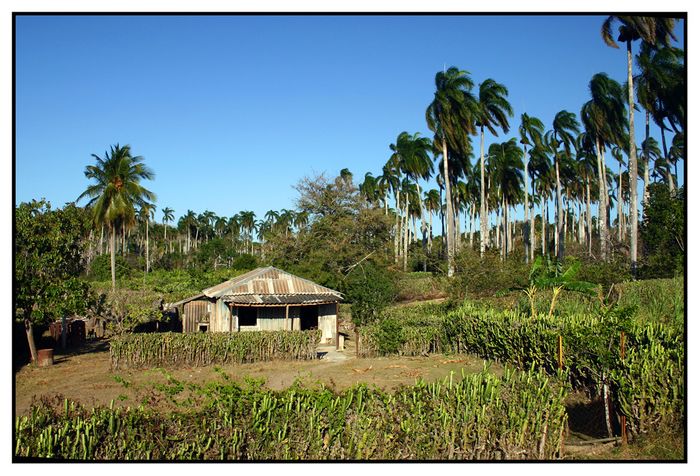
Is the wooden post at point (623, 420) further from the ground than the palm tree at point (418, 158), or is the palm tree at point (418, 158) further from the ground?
the palm tree at point (418, 158)

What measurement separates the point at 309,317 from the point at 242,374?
37.8 feet

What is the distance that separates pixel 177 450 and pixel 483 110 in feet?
140

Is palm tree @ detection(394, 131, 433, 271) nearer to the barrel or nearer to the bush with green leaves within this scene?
the bush with green leaves

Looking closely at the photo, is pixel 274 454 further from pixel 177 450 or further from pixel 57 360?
pixel 57 360

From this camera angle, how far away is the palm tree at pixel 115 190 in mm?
34812

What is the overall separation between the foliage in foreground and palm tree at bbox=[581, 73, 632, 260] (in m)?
35.7

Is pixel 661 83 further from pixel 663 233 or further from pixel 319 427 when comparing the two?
pixel 319 427

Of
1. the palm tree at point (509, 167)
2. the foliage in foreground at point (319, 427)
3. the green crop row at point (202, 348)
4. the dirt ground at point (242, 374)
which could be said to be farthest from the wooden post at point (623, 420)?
the palm tree at point (509, 167)

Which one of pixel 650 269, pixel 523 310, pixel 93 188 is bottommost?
pixel 523 310

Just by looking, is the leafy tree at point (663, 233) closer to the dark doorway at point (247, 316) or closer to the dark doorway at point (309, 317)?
the dark doorway at point (309, 317)

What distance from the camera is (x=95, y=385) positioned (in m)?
16.1

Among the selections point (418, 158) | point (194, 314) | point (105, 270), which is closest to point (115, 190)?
point (194, 314)

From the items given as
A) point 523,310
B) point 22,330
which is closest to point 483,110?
point 523,310

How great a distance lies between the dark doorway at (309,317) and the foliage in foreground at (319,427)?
69.1 ft
